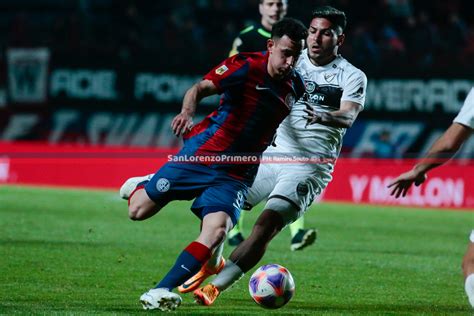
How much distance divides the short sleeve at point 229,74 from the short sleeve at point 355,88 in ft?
3.79

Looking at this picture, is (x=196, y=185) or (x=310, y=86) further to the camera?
(x=310, y=86)

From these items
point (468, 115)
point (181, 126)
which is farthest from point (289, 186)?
point (468, 115)

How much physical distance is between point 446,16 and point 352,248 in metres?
10.6

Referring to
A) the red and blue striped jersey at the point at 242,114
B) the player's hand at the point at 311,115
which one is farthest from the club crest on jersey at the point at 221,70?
the player's hand at the point at 311,115

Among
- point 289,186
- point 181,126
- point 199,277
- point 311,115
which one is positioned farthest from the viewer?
point 289,186

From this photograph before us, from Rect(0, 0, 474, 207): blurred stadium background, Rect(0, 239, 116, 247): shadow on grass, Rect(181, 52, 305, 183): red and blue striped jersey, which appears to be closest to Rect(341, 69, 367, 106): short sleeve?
Rect(181, 52, 305, 183): red and blue striped jersey

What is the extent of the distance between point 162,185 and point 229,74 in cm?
91

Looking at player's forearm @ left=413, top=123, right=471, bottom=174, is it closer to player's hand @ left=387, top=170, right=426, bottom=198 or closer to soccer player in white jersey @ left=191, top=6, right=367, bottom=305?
player's hand @ left=387, top=170, right=426, bottom=198

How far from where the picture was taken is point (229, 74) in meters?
7.16

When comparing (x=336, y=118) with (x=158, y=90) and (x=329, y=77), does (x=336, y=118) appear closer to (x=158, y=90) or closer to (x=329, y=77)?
(x=329, y=77)

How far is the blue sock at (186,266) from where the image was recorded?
6.73 metres

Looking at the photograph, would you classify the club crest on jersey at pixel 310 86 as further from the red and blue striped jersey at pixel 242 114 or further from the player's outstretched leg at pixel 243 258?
the player's outstretched leg at pixel 243 258

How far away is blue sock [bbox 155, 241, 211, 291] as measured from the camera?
265 inches

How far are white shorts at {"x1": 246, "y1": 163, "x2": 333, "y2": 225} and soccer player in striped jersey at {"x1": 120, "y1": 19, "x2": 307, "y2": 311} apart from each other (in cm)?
54
